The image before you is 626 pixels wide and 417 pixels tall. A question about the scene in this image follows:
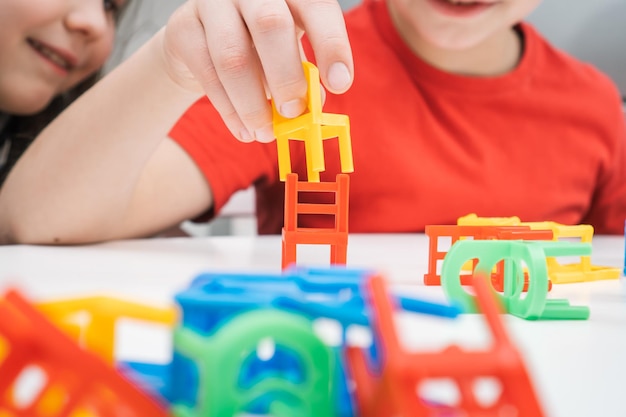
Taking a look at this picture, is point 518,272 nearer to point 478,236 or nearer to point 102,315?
point 478,236

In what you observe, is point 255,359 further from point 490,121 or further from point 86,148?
point 490,121

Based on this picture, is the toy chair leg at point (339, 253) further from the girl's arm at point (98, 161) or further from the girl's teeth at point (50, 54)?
the girl's teeth at point (50, 54)

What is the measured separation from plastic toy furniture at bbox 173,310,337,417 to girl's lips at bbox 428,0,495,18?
76cm

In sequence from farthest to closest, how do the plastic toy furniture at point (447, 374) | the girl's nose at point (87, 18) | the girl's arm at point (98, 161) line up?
→ the girl's nose at point (87, 18)
the girl's arm at point (98, 161)
the plastic toy furniture at point (447, 374)

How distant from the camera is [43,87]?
98cm

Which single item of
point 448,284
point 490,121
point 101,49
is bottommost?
point 448,284

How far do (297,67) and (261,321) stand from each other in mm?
309

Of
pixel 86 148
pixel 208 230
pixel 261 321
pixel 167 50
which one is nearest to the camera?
pixel 261 321

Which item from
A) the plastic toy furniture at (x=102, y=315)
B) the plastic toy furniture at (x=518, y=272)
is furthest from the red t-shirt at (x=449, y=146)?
the plastic toy furniture at (x=102, y=315)

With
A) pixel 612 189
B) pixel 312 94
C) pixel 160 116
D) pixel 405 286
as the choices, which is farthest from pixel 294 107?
pixel 612 189

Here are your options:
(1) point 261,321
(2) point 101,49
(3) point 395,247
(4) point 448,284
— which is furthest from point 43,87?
(1) point 261,321

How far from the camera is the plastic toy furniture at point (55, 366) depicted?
0.17 metres

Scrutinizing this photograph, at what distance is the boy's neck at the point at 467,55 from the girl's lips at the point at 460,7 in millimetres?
123

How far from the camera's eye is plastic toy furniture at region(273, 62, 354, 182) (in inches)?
16.4
